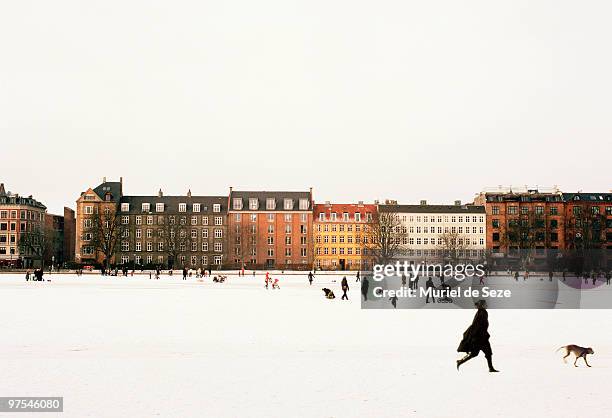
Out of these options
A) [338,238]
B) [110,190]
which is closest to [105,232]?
[110,190]

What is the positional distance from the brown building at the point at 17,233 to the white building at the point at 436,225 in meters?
63.3

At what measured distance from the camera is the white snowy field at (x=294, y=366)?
11672 mm

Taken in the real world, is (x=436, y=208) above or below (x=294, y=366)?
above

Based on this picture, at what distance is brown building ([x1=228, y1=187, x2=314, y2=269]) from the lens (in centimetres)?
11775

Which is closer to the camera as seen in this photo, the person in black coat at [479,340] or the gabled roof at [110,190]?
the person in black coat at [479,340]

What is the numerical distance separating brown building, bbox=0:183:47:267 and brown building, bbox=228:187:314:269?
35636mm

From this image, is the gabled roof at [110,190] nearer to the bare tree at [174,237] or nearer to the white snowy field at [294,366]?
the bare tree at [174,237]

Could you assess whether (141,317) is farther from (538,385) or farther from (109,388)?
(538,385)

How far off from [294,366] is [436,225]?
111286 mm

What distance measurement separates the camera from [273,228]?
11919 centimetres

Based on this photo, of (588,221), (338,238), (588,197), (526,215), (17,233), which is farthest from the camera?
(17,233)

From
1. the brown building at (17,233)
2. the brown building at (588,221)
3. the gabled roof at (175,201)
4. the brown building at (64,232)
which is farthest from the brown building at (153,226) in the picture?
the brown building at (588,221)

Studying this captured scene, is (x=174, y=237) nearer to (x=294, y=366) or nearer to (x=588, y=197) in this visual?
(x=588, y=197)

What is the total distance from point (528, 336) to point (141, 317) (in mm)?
14235
